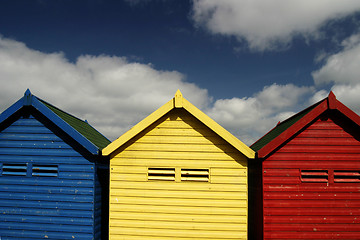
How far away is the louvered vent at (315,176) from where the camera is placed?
6781mm

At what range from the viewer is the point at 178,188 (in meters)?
7.03

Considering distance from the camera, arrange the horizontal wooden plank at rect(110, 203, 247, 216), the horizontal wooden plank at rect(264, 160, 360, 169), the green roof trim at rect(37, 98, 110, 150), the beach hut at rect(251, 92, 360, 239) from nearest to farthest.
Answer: the beach hut at rect(251, 92, 360, 239)
the horizontal wooden plank at rect(264, 160, 360, 169)
the horizontal wooden plank at rect(110, 203, 247, 216)
the green roof trim at rect(37, 98, 110, 150)

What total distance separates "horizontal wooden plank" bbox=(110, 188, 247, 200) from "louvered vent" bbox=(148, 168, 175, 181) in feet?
1.36

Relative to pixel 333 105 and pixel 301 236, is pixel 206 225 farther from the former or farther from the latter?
pixel 333 105

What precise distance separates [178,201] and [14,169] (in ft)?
18.4

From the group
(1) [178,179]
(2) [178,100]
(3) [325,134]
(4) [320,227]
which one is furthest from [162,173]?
(3) [325,134]

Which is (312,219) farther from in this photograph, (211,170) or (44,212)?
(44,212)

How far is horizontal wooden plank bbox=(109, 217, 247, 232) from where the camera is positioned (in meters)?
6.86

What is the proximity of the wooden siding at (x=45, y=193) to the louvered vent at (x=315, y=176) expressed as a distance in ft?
22.1

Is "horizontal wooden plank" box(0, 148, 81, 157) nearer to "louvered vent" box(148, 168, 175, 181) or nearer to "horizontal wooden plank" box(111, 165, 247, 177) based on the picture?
"horizontal wooden plank" box(111, 165, 247, 177)

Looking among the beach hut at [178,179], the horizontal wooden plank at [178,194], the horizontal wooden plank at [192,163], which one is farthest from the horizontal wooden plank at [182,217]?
the horizontal wooden plank at [192,163]

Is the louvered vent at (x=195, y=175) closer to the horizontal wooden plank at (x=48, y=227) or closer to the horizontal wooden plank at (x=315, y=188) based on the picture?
the horizontal wooden plank at (x=315, y=188)

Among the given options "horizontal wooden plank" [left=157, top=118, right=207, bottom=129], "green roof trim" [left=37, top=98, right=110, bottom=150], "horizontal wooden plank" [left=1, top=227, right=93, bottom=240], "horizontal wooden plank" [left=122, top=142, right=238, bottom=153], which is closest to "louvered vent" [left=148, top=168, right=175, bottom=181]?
"horizontal wooden plank" [left=122, top=142, right=238, bottom=153]

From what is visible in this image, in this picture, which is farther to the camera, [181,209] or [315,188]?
[181,209]
